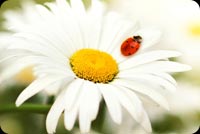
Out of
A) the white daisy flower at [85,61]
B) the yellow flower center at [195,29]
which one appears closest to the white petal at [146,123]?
the white daisy flower at [85,61]

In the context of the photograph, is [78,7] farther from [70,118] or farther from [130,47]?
[70,118]

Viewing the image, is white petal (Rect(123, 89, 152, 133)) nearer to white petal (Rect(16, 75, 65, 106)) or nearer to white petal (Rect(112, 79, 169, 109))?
white petal (Rect(112, 79, 169, 109))

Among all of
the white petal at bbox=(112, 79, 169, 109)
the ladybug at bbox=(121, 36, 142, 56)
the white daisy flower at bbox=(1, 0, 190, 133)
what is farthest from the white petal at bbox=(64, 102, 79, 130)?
the ladybug at bbox=(121, 36, 142, 56)

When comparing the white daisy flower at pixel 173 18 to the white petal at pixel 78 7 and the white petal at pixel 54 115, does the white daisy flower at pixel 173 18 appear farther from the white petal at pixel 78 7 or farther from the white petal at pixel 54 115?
the white petal at pixel 54 115

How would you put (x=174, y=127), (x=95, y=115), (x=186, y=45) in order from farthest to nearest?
1. (x=186, y=45)
2. (x=174, y=127)
3. (x=95, y=115)

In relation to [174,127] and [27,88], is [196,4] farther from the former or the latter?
[27,88]

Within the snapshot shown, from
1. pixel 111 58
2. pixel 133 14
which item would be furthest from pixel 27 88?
pixel 133 14

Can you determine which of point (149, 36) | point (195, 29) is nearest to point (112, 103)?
point (149, 36)
